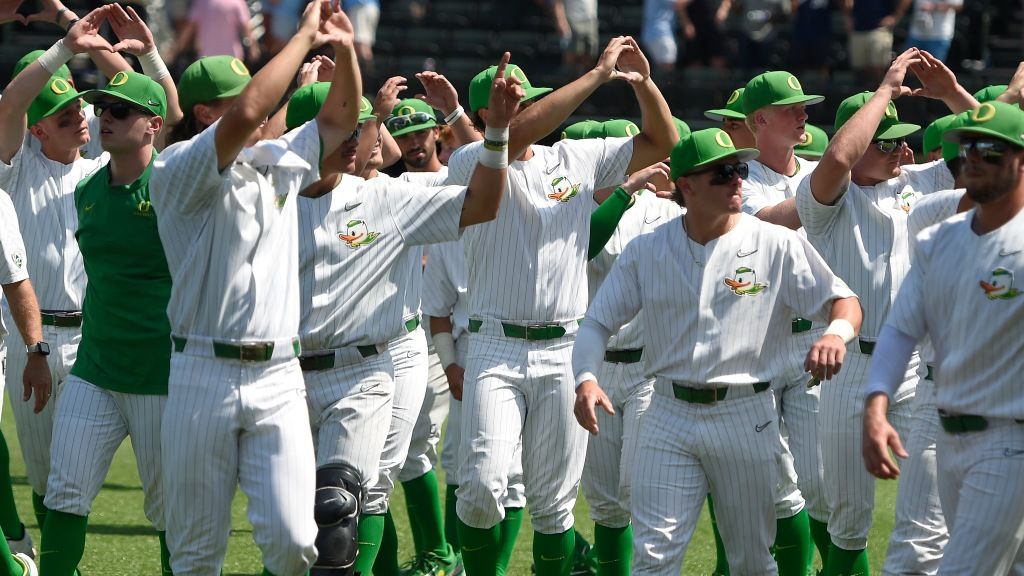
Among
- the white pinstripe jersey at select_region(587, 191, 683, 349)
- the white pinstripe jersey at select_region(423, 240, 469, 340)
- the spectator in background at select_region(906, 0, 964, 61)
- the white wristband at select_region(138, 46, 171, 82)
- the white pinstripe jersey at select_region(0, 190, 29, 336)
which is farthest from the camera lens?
the spectator in background at select_region(906, 0, 964, 61)

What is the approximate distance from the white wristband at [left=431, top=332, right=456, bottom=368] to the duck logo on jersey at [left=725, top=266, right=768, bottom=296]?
2.38 metres

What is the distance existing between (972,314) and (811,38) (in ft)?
40.8

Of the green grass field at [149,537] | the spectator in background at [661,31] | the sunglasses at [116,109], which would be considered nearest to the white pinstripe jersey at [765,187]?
the green grass field at [149,537]

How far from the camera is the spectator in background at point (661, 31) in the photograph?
17.0m

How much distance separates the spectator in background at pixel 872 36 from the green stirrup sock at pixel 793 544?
32.6ft

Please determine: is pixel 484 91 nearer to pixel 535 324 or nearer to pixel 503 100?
pixel 535 324

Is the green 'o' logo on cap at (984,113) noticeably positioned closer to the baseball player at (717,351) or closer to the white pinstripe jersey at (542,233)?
the baseball player at (717,351)

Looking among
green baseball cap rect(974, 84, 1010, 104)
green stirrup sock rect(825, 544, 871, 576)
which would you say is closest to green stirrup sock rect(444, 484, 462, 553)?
green stirrup sock rect(825, 544, 871, 576)

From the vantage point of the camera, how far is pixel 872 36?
16359 millimetres

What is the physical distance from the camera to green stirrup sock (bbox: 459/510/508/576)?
7000 millimetres

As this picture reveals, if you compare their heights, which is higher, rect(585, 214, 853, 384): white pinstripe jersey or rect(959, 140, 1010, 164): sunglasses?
rect(959, 140, 1010, 164): sunglasses

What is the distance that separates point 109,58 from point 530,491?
9.20 feet

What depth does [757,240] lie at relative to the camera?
5.98 meters

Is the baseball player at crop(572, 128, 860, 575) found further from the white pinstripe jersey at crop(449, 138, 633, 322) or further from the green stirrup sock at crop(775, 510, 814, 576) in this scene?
the green stirrup sock at crop(775, 510, 814, 576)
